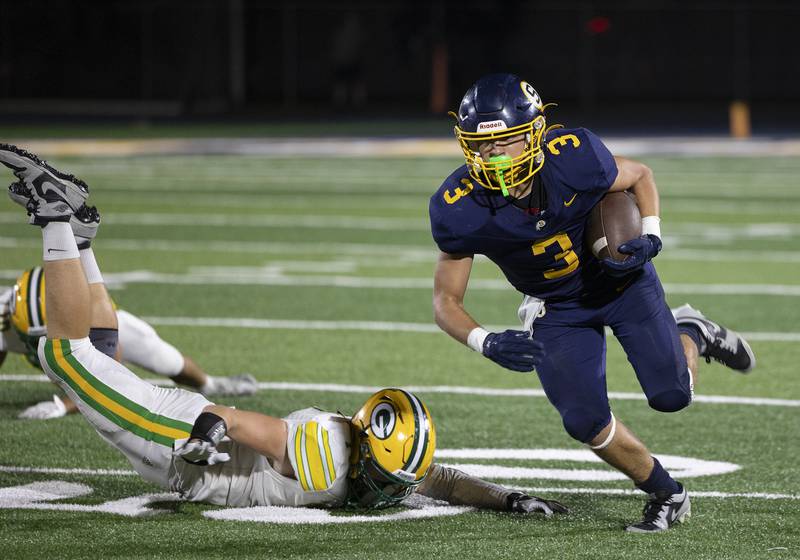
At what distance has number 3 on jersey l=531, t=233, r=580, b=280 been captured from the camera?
4652 millimetres

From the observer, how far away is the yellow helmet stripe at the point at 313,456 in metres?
4.54

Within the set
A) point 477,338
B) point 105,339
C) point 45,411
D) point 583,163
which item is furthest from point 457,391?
point 477,338

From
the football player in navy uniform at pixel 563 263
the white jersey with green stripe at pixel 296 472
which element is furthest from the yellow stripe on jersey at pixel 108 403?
the football player in navy uniform at pixel 563 263

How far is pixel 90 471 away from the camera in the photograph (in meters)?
5.27

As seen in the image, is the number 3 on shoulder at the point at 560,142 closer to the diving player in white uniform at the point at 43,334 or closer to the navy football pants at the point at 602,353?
the navy football pants at the point at 602,353

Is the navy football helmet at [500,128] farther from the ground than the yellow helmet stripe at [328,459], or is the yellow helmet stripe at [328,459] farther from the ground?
the navy football helmet at [500,128]

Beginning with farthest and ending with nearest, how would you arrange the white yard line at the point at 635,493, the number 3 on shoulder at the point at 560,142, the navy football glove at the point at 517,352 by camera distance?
the white yard line at the point at 635,493 < the number 3 on shoulder at the point at 560,142 < the navy football glove at the point at 517,352

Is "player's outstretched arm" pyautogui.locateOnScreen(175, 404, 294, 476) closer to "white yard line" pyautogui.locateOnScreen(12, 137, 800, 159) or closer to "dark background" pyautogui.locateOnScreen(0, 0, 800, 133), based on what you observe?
"white yard line" pyautogui.locateOnScreen(12, 137, 800, 159)

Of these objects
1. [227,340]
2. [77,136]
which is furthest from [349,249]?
[77,136]

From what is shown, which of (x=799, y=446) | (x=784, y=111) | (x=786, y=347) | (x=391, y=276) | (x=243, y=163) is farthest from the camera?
(x=784, y=111)

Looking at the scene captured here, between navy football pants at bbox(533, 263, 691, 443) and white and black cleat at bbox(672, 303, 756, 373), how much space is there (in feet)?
1.60

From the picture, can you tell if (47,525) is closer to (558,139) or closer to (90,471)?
(90,471)

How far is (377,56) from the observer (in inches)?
1182

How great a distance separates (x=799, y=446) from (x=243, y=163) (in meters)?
14.4
